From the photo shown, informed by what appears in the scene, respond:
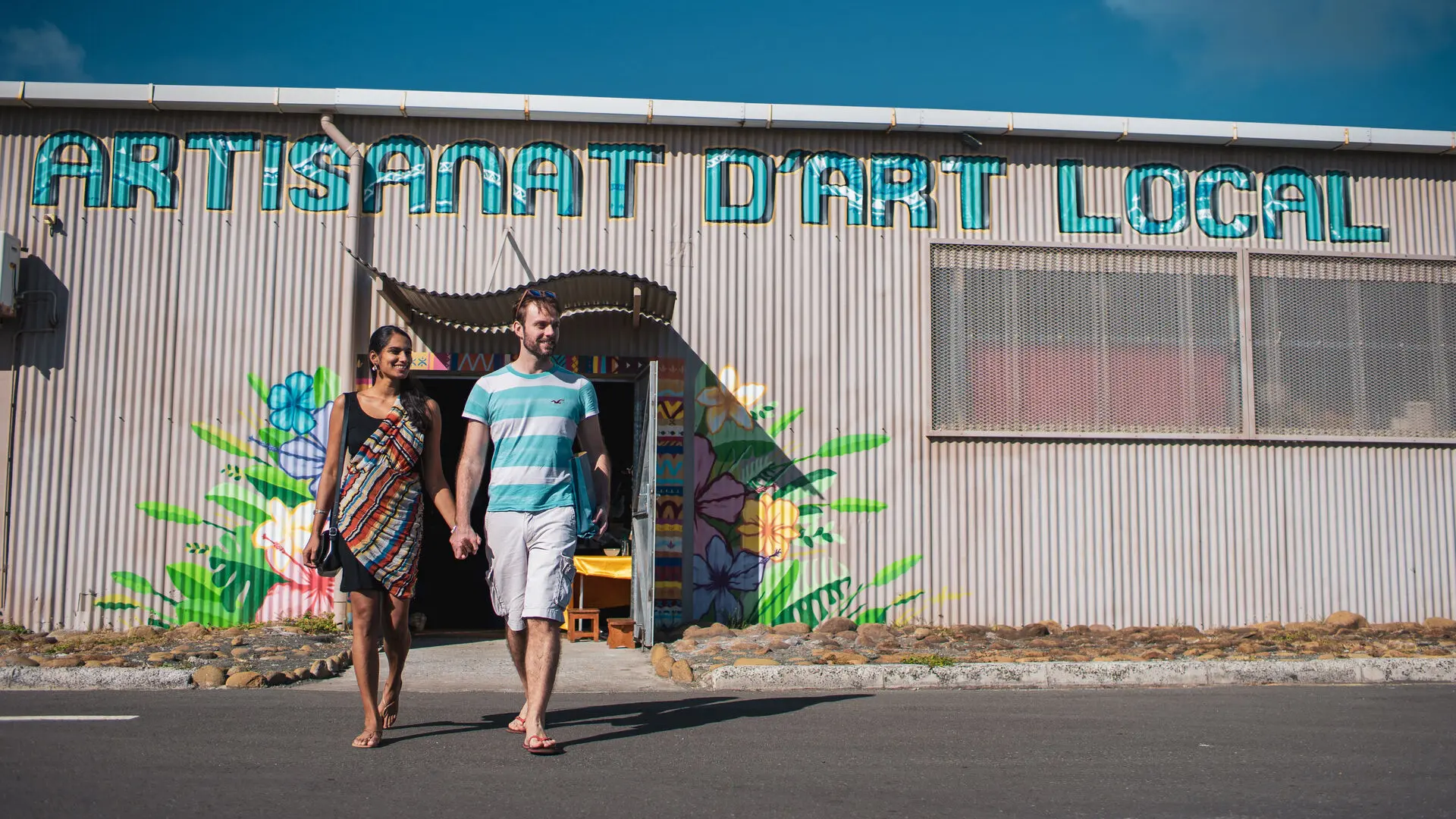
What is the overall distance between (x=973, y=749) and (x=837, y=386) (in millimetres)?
5814

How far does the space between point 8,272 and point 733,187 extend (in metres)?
5.85

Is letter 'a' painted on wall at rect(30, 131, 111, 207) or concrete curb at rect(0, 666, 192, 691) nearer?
concrete curb at rect(0, 666, 192, 691)

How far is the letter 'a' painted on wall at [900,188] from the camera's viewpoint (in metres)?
10.7

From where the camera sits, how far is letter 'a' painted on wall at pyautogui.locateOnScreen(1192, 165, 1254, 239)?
431 inches

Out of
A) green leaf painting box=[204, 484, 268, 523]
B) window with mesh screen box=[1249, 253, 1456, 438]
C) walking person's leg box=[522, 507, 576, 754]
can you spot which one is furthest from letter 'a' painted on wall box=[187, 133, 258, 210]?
window with mesh screen box=[1249, 253, 1456, 438]

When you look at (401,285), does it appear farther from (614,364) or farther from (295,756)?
(295,756)

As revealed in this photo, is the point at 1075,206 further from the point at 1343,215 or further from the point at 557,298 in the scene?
the point at 557,298

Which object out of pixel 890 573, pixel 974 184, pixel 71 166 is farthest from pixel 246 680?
pixel 974 184

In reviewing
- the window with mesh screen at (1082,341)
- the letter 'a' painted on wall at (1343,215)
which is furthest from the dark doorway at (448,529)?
the letter 'a' painted on wall at (1343,215)

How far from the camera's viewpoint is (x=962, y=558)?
10.4 m

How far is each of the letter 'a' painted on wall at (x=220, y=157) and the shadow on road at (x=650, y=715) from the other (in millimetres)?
6328

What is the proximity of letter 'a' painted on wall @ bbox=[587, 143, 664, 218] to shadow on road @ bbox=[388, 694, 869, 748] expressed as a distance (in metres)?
5.15

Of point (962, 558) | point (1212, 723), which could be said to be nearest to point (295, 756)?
point (1212, 723)

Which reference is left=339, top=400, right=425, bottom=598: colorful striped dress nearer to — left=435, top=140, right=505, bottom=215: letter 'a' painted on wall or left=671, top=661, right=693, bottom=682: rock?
left=671, top=661, right=693, bottom=682: rock
